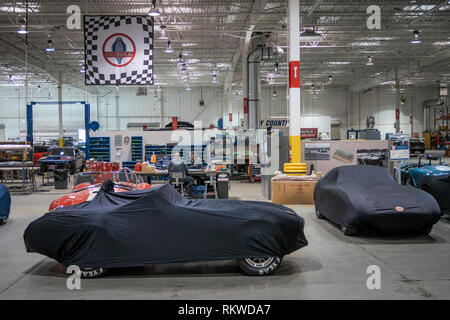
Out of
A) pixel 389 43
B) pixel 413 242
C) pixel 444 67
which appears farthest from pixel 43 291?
pixel 444 67

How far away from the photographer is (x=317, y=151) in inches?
483

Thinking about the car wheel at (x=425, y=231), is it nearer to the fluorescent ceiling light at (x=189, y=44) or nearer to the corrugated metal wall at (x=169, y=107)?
the fluorescent ceiling light at (x=189, y=44)

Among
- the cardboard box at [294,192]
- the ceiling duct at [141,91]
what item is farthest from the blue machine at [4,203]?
the ceiling duct at [141,91]

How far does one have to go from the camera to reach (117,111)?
37.2 m

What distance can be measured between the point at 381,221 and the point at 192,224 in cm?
301

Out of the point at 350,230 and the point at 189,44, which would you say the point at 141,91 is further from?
the point at 350,230

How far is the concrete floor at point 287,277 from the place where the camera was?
3.93 metres

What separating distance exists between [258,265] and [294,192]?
547cm

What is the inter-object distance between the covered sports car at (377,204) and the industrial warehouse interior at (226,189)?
0.03 metres

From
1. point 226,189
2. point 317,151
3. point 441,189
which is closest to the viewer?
point 441,189

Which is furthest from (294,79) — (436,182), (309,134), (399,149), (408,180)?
(309,134)

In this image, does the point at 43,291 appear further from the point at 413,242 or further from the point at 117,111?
the point at 117,111
